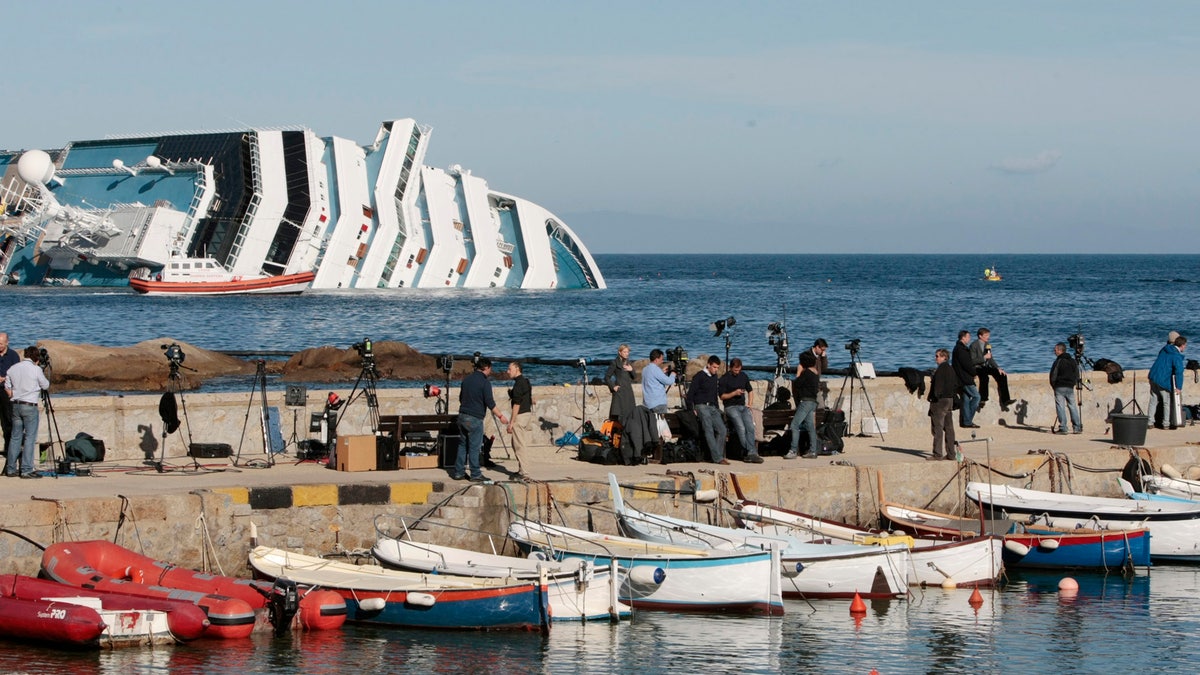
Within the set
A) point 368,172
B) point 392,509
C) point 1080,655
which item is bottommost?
point 1080,655

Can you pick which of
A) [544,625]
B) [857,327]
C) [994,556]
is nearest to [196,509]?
[544,625]

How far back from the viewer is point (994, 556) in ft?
53.7

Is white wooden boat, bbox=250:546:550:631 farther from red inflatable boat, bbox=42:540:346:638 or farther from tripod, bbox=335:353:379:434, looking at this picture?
tripod, bbox=335:353:379:434

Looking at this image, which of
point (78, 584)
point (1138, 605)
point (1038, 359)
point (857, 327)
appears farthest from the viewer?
point (857, 327)

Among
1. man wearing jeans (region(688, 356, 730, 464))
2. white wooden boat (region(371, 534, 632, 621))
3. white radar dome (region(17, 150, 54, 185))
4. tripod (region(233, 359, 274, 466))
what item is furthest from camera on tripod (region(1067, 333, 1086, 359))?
white radar dome (region(17, 150, 54, 185))

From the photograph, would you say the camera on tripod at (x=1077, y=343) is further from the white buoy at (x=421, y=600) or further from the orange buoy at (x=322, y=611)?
the orange buoy at (x=322, y=611)

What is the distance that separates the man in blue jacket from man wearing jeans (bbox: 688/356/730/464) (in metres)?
8.01

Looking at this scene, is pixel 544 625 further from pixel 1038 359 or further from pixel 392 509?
pixel 1038 359

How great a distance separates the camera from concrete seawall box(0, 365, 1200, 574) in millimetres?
14719

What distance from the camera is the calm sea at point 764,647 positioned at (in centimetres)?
1271

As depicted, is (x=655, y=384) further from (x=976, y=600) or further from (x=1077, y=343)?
(x=1077, y=343)

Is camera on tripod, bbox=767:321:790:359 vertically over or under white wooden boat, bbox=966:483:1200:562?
over

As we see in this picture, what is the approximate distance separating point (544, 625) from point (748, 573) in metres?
2.26

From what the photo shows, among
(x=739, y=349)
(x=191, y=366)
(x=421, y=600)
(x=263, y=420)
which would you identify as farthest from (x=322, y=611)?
(x=739, y=349)
